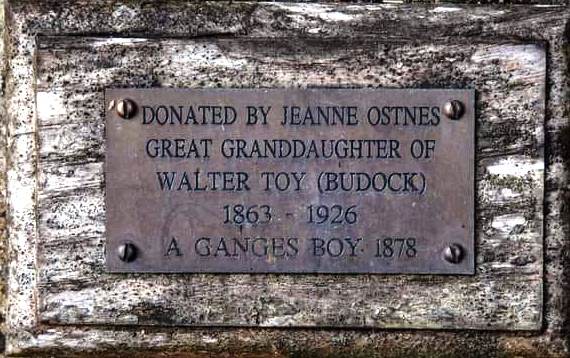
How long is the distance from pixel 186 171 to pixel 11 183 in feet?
1.74

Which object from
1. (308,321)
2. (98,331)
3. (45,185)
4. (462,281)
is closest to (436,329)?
(462,281)

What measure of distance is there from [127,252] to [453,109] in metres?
1.02

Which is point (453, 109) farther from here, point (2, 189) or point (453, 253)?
point (2, 189)

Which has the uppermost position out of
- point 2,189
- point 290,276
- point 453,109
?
point 453,109

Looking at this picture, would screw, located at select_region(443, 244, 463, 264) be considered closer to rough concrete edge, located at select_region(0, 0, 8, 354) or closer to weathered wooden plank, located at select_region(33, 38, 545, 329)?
weathered wooden plank, located at select_region(33, 38, 545, 329)

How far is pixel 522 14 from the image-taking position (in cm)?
269

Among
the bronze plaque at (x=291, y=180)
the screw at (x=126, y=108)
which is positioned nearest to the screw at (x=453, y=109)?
the bronze plaque at (x=291, y=180)

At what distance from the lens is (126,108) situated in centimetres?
266

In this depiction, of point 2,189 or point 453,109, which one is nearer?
point 453,109

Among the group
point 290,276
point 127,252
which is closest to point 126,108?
point 127,252

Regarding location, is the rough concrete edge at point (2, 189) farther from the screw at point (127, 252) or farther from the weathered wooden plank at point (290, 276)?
the screw at point (127, 252)

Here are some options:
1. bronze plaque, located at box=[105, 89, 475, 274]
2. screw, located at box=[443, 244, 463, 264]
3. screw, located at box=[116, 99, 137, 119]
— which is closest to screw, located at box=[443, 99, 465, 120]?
bronze plaque, located at box=[105, 89, 475, 274]

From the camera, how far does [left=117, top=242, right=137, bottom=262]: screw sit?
267 cm

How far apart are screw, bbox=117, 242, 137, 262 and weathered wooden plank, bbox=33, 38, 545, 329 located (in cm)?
7
